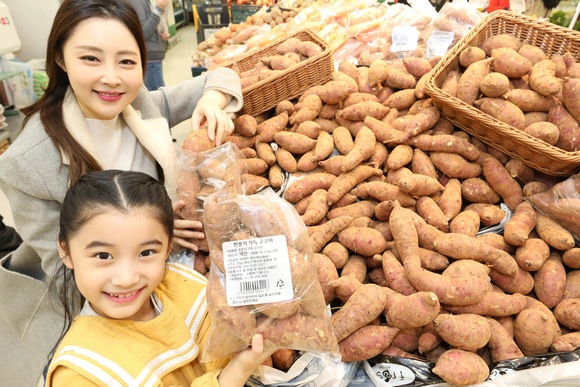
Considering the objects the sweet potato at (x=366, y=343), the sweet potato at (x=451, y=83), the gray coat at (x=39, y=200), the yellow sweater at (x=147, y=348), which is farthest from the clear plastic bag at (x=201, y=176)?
the sweet potato at (x=451, y=83)

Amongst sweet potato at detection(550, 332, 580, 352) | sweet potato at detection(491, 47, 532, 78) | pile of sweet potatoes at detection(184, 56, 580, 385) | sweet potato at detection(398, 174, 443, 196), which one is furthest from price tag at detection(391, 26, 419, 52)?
sweet potato at detection(550, 332, 580, 352)

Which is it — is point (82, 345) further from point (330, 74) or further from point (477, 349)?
point (330, 74)

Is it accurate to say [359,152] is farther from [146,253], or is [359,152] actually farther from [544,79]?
[146,253]

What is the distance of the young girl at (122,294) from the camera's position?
0.77 meters

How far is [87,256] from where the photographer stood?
784mm

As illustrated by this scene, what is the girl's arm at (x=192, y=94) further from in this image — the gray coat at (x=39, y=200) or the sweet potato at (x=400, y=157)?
the sweet potato at (x=400, y=157)

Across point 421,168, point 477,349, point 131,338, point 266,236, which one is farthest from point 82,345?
point 421,168

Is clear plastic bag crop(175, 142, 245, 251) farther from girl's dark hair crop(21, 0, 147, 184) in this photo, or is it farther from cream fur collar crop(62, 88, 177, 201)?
girl's dark hair crop(21, 0, 147, 184)

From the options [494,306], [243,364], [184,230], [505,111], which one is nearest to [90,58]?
[184,230]

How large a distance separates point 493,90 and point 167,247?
1.40 m

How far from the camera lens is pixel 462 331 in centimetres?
93

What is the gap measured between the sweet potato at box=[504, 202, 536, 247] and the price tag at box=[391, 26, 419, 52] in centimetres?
151

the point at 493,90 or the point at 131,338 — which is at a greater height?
the point at 493,90

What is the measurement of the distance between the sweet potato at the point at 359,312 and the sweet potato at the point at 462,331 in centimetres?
16
